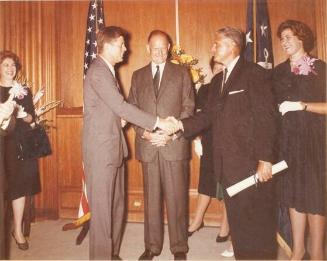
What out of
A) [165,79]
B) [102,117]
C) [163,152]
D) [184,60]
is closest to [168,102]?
[165,79]

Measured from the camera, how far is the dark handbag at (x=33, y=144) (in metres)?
3.20

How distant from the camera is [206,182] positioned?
10.8 feet

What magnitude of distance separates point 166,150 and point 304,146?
41.2 inches

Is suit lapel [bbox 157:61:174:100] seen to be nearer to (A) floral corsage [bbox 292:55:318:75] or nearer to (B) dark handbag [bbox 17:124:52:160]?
(A) floral corsage [bbox 292:55:318:75]

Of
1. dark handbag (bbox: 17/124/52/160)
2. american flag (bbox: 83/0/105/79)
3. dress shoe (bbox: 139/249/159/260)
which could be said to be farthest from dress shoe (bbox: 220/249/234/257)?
american flag (bbox: 83/0/105/79)

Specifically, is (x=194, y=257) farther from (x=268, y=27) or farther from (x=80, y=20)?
(x=80, y=20)

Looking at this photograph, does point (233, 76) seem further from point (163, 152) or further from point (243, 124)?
point (163, 152)

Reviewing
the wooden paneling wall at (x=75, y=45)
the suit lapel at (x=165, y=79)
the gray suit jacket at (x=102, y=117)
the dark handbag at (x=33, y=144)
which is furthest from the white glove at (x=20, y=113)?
the suit lapel at (x=165, y=79)

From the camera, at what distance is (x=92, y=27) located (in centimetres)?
382

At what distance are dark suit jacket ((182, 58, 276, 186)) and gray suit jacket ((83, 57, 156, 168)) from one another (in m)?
0.73

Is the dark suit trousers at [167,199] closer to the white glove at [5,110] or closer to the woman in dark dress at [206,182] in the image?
the woman in dark dress at [206,182]

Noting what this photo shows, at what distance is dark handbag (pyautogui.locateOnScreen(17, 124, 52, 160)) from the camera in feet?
10.5

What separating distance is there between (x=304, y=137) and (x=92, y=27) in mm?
2640

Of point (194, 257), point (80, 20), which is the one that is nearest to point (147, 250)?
point (194, 257)
